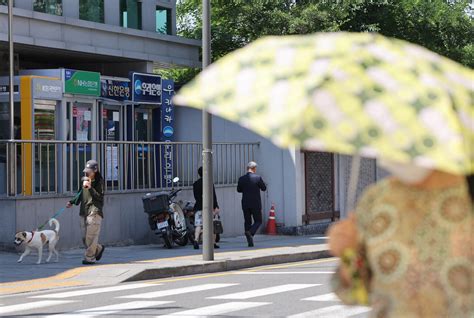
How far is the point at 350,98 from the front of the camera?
3.50m

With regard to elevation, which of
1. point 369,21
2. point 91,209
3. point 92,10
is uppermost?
point 369,21

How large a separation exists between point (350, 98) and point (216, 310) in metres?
8.84

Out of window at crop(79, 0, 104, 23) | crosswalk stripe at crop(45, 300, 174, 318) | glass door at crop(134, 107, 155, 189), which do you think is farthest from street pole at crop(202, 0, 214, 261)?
window at crop(79, 0, 104, 23)

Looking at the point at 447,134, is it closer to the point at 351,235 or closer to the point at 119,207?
the point at 351,235

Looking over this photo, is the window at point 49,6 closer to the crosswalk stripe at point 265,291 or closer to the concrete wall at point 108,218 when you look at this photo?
the concrete wall at point 108,218

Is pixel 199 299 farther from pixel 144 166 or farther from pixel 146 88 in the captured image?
pixel 146 88

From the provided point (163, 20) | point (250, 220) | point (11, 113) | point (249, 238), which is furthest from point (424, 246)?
point (163, 20)

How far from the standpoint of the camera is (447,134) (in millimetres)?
3369

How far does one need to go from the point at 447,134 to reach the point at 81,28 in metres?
25.0

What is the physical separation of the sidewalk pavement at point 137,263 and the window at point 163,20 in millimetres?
9917

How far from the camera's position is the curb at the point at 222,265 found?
1681 cm

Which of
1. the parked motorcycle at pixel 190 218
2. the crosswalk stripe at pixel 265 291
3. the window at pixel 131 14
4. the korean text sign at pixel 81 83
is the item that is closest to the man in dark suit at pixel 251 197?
the parked motorcycle at pixel 190 218

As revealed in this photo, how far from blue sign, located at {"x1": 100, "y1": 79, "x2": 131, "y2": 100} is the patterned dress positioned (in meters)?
23.2

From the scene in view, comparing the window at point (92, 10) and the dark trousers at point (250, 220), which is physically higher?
the window at point (92, 10)
